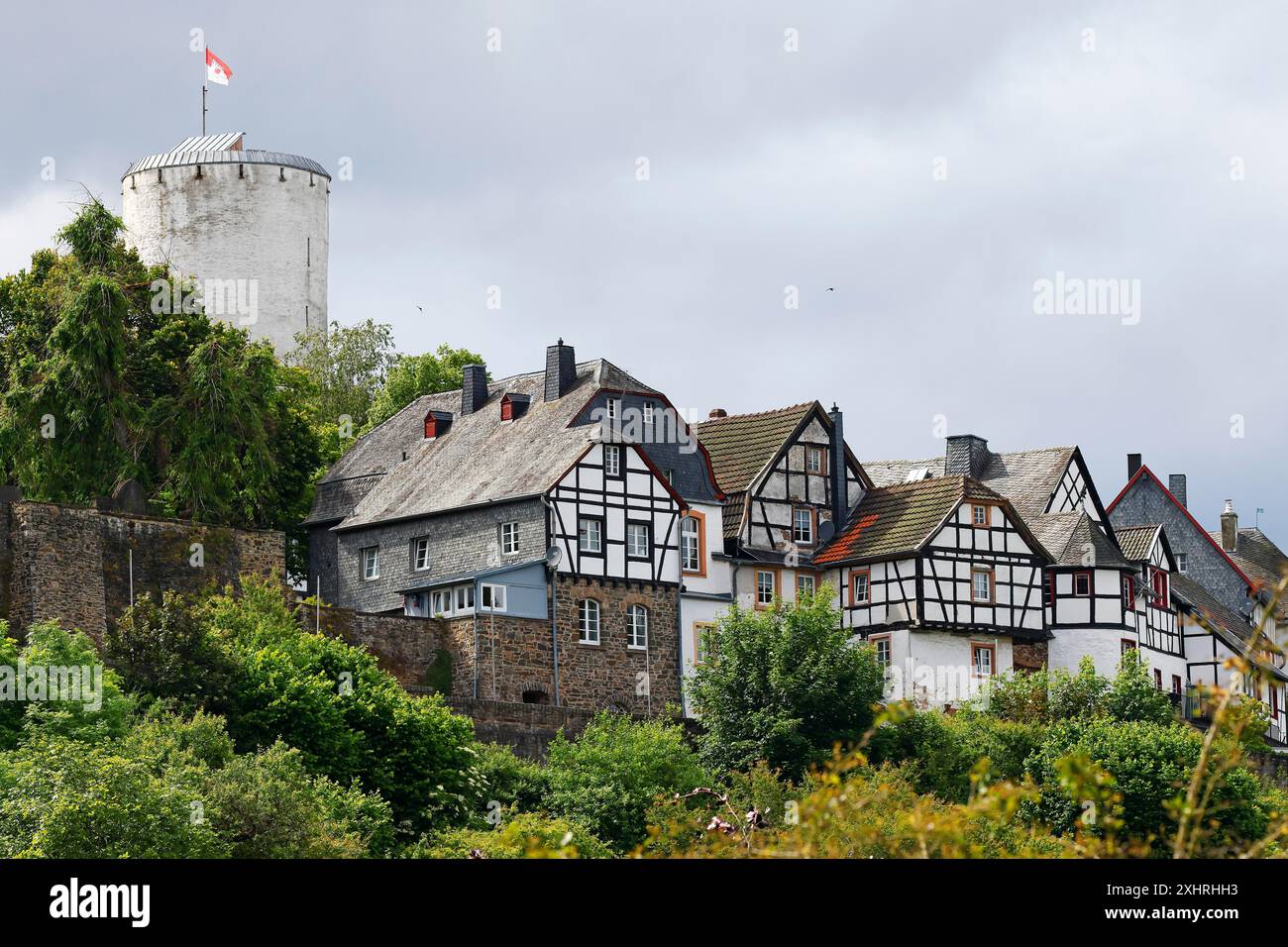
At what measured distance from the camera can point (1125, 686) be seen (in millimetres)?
54438

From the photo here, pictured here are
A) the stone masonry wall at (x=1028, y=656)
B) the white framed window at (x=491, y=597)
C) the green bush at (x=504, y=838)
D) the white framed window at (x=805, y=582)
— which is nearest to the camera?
the green bush at (x=504, y=838)

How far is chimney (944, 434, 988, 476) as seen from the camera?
67312 mm

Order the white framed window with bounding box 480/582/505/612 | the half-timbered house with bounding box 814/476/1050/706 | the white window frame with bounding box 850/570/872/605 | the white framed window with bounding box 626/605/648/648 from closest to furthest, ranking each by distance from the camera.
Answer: the white framed window with bounding box 480/582/505/612, the white framed window with bounding box 626/605/648/648, the half-timbered house with bounding box 814/476/1050/706, the white window frame with bounding box 850/570/872/605

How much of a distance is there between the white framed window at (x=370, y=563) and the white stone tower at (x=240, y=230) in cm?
2526

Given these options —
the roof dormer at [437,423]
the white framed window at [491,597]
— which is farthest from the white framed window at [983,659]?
the roof dormer at [437,423]

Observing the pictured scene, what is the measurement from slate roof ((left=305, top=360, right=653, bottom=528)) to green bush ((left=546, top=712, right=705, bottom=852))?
30.6 ft

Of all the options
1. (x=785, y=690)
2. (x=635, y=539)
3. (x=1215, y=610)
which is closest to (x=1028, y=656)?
(x=635, y=539)

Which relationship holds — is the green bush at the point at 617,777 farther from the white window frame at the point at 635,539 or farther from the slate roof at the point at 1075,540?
the slate roof at the point at 1075,540

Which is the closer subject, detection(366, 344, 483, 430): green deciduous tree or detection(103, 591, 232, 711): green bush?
detection(103, 591, 232, 711): green bush

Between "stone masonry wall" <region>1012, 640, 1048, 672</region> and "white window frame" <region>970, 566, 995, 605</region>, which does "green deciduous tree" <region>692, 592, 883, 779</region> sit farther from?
"stone masonry wall" <region>1012, 640, 1048, 672</region>

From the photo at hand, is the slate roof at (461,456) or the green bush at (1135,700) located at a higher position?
the slate roof at (461,456)

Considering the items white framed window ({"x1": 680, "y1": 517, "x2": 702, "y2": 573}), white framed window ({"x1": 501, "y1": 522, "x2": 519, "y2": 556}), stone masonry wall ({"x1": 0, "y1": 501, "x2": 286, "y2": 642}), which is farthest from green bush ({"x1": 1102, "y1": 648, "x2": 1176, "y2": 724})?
stone masonry wall ({"x1": 0, "y1": 501, "x2": 286, "y2": 642})

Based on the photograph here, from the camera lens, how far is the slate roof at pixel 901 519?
57812mm
